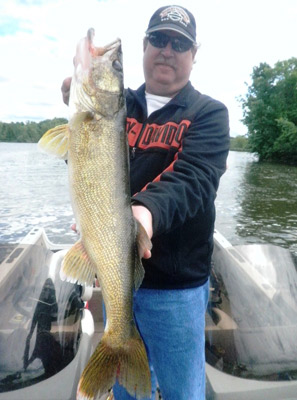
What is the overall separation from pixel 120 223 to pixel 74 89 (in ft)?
2.55

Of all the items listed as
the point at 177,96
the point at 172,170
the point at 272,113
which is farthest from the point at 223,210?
the point at 272,113

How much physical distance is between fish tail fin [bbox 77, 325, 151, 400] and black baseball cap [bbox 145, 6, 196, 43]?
1848 millimetres

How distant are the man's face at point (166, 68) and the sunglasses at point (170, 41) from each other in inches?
0.6

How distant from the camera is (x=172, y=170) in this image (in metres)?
2.22

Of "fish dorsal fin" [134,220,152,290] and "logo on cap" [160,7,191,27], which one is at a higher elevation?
"logo on cap" [160,7,191,27]

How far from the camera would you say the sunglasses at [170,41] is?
250cm

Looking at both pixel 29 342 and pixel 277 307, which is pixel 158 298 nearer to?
pixel 29 342

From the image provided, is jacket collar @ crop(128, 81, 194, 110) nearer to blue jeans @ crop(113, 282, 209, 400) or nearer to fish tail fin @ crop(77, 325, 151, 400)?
blue jeans @ crop(113, 282, 209, 400)

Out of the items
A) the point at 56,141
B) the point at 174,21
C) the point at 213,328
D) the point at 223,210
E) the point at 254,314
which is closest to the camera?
the point at 56,141

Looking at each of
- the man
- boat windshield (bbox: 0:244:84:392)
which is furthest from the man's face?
boat windshield (bbox: 0:244:84:392)

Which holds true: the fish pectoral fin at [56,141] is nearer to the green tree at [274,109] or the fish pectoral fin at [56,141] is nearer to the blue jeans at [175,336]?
the blue jeans at [175,336]

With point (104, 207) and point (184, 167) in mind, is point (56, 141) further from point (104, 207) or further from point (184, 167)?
point (184, 167)

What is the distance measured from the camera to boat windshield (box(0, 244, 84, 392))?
108 inches

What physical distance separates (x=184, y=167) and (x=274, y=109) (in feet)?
178
